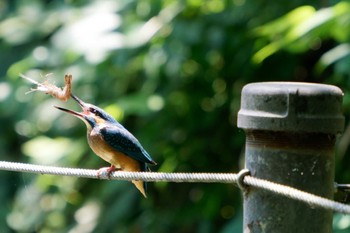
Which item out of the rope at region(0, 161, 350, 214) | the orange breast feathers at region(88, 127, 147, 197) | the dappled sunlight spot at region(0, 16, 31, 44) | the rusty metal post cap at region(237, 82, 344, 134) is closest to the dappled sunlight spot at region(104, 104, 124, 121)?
the dappled sunlight spot at region(0, 16, 31, 44)

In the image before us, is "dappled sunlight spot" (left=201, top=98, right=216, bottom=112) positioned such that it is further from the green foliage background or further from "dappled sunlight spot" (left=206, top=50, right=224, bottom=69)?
"dappled sunlight spot" (left=206, top=50, right=224, bottom=69)

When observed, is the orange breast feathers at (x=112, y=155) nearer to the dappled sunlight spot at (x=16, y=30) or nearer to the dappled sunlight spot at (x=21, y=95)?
the dappled sunlight spot at (x=21, y=95)

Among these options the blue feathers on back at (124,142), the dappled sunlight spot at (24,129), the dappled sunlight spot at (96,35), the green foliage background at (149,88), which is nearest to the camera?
the blue feathers on back at (124,142)

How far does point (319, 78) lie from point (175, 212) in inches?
47.8

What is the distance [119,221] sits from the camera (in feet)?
16.7

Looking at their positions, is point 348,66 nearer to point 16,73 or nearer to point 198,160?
point 198,160

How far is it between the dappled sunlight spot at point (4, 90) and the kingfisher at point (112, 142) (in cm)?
210

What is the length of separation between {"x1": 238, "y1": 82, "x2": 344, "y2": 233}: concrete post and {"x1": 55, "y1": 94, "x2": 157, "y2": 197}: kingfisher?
3.53 ft

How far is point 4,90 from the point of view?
16.7 feet

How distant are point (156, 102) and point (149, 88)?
0.12m

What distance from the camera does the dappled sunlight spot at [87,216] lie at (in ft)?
17.0

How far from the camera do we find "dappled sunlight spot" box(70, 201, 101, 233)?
5.18 m

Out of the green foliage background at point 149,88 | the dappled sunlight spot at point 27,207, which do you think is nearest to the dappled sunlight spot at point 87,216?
the green foliage background at point 149,88

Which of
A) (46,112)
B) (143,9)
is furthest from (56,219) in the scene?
(143,9)
